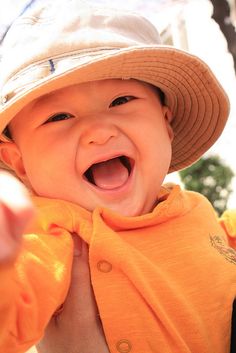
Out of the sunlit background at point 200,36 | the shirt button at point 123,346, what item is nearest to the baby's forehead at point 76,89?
the shirt button at point 123,346

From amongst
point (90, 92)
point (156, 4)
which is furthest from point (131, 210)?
point (156, 4)

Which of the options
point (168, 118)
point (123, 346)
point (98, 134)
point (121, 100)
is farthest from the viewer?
point (168, 118)

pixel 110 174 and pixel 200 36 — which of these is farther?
pixel 200 36

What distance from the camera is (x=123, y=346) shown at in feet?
3.25

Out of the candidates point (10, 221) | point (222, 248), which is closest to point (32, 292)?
point (10, 221)

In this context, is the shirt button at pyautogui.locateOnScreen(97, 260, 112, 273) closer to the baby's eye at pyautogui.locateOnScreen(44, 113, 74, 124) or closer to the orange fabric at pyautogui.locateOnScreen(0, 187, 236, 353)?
the orange fabric at pyautogui.locateOnScreen(0, 187, 236, 353)

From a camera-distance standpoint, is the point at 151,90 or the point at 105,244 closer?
the point at 105,244

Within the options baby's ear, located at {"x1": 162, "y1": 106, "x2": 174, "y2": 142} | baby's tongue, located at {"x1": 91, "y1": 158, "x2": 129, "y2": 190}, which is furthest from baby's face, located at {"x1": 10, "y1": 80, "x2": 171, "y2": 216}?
baby's ear, located at {"x1": 162, "y1": 106, "x2": 174, "y2": 142}

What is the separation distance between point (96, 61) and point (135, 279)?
18.8 inches

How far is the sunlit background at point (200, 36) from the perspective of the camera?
4805 mm

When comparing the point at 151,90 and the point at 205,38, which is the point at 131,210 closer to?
the point at 151,90

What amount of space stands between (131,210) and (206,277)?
0.23 meters

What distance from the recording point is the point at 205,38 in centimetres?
500

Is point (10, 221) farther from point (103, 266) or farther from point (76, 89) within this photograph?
point (76, 89)
